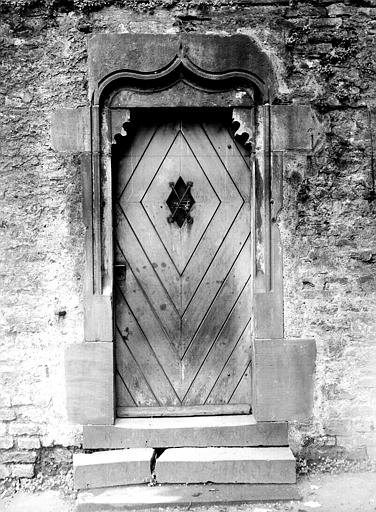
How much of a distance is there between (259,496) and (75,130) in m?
3.00

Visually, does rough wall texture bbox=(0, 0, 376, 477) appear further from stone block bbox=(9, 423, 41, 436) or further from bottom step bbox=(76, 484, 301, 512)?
bottom step bbox=(76, 484, 301, 512)

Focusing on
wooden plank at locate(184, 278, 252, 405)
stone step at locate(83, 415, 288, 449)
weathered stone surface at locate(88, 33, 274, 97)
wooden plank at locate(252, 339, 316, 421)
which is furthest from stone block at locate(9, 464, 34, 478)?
weathered stone surface at locate(88, 33, 274, 97)

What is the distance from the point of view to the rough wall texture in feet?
13.0

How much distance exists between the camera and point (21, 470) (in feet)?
13.1

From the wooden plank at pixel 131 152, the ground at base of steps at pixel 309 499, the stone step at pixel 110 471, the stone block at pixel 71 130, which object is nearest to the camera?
the ground at base of steps at pixel 309 499

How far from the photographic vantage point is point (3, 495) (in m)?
3.91

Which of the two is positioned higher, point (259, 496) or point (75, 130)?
point (75, 130)

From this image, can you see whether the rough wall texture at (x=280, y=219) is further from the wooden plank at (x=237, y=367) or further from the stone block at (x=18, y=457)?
the wooden plank at (x=237, y=367)

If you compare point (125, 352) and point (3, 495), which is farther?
point (125, 352)

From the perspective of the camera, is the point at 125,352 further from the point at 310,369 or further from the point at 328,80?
the point at 328,80

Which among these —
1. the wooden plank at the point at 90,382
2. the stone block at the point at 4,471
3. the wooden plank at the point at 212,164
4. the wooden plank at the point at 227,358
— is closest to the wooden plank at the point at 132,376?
the wooden plank at the point at 90,382

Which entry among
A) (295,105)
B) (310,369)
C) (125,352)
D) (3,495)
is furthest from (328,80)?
(3,495)

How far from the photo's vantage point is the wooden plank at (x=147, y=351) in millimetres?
4215

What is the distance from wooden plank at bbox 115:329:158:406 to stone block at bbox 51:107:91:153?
1.50 m
